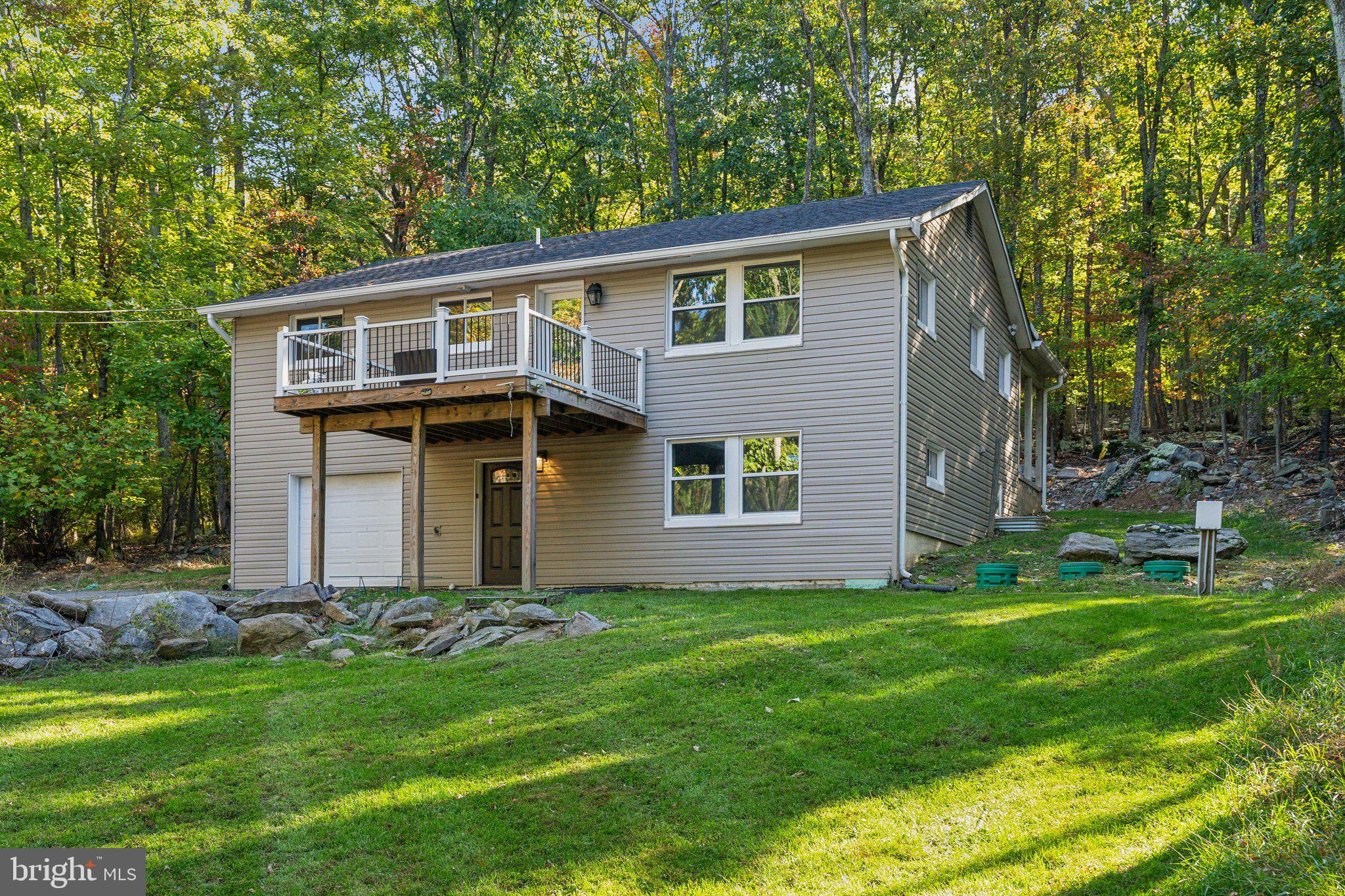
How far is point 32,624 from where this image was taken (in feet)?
34.9

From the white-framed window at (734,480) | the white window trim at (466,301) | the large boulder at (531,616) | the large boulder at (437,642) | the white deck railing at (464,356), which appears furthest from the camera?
the white window trim at (466,301)

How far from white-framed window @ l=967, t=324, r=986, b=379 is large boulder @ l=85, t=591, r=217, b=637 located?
43.5 feet

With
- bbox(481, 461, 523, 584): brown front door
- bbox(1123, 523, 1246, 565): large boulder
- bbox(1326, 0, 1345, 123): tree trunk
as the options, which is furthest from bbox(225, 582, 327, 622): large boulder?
bbox(1326, 0, 1345, 123): tree trunk

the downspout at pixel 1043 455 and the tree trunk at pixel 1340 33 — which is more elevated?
the tree trunk at pixel 1340 33

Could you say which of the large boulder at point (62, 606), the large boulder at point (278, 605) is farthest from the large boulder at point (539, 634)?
the large boulder at point (62, 606)

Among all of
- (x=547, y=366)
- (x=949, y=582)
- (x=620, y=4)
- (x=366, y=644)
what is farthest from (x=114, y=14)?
(x=949, y=582)

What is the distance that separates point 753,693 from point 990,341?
14.0 meters

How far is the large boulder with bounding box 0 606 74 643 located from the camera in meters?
10.5

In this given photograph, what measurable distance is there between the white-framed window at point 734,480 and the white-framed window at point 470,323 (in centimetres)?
356

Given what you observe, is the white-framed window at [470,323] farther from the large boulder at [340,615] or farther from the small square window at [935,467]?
the small square window at [935,467]

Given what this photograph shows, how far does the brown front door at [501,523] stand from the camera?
1658 cm

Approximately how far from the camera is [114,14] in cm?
2706

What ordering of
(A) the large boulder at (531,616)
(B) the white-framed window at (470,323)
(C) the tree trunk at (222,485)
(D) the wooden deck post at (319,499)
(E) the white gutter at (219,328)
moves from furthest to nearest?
(C) the tree trunk at (222,485) < (E) the white gutter at (219,328) < (B) the white-framed window at (470,323) < (D) the wooden deck post at (319,499) < (A) the large boulder at (531,616)

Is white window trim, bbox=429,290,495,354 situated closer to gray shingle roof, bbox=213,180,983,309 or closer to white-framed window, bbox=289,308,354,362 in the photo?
gray shingle roof, bbox=213,180,983,309
